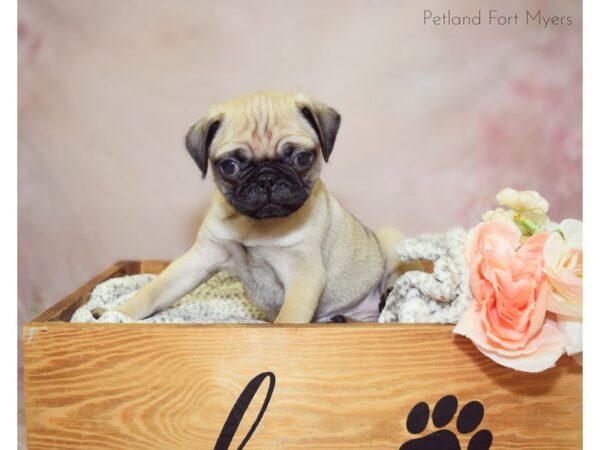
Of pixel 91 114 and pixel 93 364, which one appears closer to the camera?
pixel 93 364

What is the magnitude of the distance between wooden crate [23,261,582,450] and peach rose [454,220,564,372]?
3.2 inches

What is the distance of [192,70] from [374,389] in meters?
1.85

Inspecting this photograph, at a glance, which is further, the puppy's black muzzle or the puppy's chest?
the puppy's chest

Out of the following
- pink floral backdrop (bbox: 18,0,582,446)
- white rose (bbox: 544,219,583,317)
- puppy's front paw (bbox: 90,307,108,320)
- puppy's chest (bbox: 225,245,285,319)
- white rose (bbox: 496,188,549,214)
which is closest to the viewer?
white rose (bbox: 544,219,583,317)

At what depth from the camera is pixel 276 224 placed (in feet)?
7.41

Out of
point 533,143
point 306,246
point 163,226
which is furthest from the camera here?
point 163,226

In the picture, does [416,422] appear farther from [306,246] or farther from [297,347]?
[306,246]

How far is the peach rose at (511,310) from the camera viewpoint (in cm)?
179

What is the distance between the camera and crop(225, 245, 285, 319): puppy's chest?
7.52 feet

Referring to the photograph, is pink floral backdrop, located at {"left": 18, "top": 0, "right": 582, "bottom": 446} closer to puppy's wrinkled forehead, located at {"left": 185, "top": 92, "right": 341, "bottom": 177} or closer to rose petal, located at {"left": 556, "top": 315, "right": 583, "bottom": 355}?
puppy's wrinkled forehead, located at {"left": 185, "top": 92, "right": 341, "bottom": 177}

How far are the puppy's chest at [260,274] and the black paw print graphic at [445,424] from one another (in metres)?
0.66

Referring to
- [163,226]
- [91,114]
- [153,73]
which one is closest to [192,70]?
[153,73]

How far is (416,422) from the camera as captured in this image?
1878mm

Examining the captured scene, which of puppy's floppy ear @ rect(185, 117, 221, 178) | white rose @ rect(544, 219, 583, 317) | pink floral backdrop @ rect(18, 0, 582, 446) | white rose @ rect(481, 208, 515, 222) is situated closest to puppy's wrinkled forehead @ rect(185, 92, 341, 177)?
puppy's floppy ear @ rect(185, 117, 221, 178)
